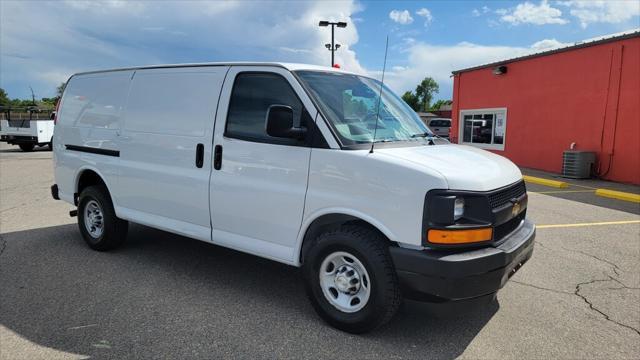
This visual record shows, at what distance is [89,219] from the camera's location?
567 centimetres

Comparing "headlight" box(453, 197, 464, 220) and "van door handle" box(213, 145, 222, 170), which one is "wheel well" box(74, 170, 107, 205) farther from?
"headlight" box(453, 197, 464, 220)

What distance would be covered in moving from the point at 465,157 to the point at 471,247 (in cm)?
85

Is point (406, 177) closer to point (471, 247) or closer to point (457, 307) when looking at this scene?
point (471, 247)

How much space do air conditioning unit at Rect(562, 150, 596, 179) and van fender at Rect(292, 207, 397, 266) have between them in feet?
40.4

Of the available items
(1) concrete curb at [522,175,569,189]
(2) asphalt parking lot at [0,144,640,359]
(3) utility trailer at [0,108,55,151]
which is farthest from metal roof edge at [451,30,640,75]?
(3) utility trailer at [0,108,55,151]

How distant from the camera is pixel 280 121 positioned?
3469 millimetres

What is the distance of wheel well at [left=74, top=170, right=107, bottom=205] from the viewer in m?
5.65

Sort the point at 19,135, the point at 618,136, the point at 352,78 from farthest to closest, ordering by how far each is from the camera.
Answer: the point at 19,135
the point at 618,136
the point at 352,78

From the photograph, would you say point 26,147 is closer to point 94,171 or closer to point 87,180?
point 87,180

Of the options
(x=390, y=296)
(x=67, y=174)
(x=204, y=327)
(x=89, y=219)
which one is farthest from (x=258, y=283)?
(x=67, y=174)

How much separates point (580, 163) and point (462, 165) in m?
12.0

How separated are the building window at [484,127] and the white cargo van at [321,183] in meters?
14.9

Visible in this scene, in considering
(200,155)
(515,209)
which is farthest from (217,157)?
(515,209)

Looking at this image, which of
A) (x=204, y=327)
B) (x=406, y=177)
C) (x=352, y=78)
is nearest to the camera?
(x=406, y=177)
